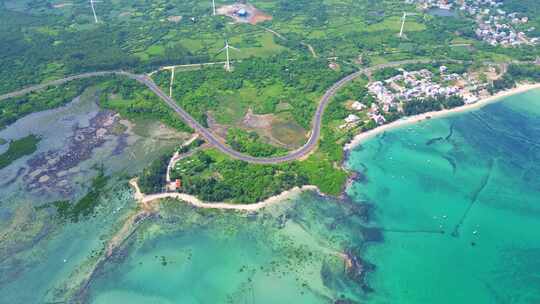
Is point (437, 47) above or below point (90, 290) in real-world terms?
above

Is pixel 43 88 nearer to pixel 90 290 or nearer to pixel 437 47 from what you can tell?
pixel 90 290

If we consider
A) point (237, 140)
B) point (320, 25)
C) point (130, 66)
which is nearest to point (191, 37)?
point (130, 66)

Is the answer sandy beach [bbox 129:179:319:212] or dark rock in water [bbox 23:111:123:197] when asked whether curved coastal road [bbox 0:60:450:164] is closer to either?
sandy beach [bbox 129:179:319:212]

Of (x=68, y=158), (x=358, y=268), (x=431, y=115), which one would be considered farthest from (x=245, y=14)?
(x=358, y=268)

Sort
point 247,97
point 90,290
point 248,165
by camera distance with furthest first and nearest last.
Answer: point 247,97 < point 248,165 < point 90,290

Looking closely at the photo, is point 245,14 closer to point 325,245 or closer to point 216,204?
point 216,204

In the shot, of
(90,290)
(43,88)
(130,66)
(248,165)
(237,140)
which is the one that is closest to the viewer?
(90,290)

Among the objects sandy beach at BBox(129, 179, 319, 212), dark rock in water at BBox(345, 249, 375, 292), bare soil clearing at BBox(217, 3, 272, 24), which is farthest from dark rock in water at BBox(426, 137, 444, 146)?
bare soil clearing at BBox(217, 3, 272, 24)
